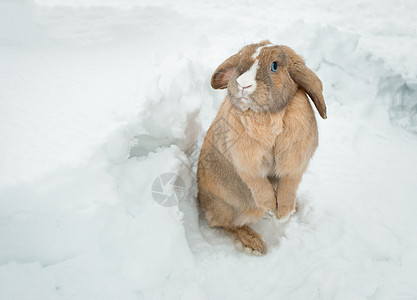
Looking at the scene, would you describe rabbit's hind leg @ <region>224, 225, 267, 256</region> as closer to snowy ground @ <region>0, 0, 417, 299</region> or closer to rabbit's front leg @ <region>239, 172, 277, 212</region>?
snowy ground @ <region>0, 0, 417, 299</region>

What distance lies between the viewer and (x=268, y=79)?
1.80 meters

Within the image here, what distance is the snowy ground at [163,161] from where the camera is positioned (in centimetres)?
180

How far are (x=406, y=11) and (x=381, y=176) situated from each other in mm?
3222

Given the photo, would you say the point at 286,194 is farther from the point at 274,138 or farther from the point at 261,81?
the point at 261,81

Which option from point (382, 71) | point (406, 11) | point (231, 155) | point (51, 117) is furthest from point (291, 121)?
point (406, 11)

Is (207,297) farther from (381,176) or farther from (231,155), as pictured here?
(381,176)

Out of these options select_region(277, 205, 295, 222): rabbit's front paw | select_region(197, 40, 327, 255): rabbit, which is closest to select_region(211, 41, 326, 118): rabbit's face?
select_region(197, 40, 327, 255): rabbit

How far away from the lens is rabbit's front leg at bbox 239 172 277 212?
7.43 feet

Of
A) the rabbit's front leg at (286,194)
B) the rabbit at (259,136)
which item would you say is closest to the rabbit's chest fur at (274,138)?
the rabbit at (259,136)

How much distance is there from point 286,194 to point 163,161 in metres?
0.98

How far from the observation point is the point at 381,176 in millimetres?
3139

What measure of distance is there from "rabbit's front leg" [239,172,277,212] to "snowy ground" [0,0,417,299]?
511 mm

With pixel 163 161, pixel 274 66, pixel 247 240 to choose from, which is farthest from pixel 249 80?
pixel 247 240

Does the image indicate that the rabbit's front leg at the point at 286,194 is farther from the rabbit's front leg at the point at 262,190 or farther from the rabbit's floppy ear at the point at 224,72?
the rabbit's floppy ear at the point at 224,72
